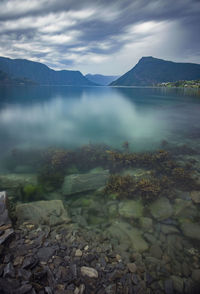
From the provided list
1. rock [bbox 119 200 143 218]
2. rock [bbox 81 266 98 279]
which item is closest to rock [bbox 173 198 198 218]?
rock [bbox 119 200 143 218]

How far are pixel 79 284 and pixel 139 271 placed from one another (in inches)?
77.2

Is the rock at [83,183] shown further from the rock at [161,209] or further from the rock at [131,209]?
the rock at [161,209]

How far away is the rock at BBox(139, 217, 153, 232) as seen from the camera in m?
6.76

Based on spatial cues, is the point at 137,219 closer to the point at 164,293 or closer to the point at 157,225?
the point at 157,225

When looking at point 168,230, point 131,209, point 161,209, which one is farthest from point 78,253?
point 161,209

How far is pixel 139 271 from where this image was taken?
4809mm

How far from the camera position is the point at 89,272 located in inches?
173

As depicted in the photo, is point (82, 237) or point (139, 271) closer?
point (139, 271)

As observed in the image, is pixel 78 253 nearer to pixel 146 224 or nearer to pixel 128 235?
pixel 128 235

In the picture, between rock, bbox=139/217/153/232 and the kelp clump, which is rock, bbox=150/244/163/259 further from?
the kelp clump

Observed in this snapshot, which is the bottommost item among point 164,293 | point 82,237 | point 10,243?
point 164,293

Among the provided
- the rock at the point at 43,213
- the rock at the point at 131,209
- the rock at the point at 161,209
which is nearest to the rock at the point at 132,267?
the rock at the point at 131,209

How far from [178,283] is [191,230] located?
2681 mm

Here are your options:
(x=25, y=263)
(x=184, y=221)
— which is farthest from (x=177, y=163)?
(x=25, y=263)
